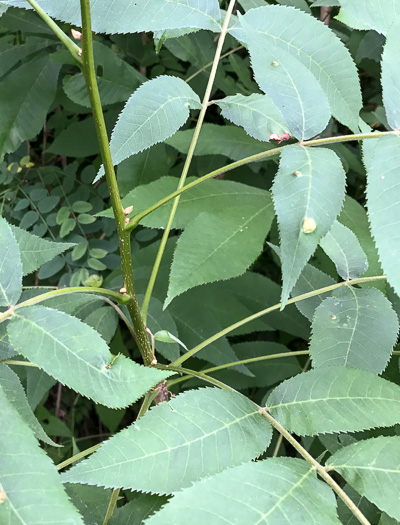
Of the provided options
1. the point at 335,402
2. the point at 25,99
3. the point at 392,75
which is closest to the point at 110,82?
the point at 25,99

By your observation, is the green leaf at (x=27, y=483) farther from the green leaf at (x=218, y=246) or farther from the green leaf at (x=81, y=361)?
the green leaf at (x=218, y=246)

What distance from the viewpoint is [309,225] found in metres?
0.49

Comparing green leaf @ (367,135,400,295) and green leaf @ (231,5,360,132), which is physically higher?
green leaf @ (231,5,360,132)

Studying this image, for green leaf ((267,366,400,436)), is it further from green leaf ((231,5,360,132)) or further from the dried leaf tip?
green leaf ((231,5,360,132))

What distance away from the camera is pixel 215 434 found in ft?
1.70

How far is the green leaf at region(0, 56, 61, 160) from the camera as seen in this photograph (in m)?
1.15

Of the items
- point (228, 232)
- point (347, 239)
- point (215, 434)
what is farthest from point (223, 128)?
point (215, 434)

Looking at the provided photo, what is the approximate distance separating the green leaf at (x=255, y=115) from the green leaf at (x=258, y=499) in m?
0.42

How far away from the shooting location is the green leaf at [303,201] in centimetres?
49

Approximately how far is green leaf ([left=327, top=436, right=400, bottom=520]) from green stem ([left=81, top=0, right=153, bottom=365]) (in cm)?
30

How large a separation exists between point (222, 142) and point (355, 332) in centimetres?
56

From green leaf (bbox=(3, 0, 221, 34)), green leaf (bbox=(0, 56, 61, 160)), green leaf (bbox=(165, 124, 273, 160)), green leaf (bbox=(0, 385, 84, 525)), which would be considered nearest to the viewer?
green leaf (bbox=(0, 385, 84, 525))

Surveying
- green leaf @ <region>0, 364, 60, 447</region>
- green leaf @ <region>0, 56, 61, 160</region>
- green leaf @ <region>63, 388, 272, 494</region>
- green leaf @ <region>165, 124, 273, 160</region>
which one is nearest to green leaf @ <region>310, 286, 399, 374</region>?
green leaf @ <region>63, 388, 272, 494</region>

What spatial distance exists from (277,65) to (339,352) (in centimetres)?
37
